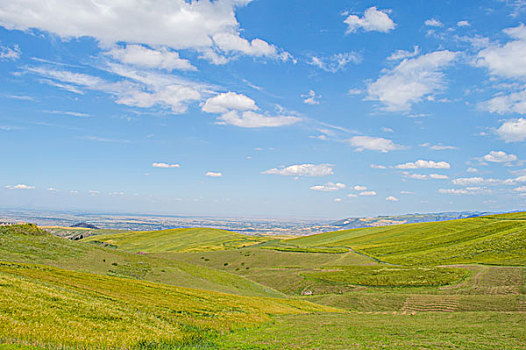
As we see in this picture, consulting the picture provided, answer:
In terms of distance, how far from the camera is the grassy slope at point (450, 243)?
106 metres

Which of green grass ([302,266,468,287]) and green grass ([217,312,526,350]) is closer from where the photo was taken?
green grass ([217,312,526,350])

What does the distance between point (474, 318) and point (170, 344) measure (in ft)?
113

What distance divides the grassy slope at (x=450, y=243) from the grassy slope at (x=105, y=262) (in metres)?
63.6

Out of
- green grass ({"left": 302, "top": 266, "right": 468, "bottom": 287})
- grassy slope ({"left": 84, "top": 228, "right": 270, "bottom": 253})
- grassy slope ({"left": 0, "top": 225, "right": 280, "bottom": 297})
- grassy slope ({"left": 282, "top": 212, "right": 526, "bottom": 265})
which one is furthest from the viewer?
grassy slope ({"left": 84, "top": 228, "right": 270, "bottom": 253})

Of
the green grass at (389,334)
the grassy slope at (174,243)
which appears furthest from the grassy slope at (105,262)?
the grassy slope at (174,243)

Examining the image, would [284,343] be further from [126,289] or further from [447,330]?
[126,289]

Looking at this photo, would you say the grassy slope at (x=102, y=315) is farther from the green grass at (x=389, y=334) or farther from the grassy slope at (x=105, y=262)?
the grassy slope at (x=105, y=262)

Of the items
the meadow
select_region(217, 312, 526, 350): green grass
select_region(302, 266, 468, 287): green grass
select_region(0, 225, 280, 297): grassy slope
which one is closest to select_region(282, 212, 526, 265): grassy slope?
the meadow

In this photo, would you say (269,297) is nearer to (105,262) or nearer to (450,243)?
(105,262)

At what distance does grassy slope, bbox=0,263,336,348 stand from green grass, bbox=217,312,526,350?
395cm

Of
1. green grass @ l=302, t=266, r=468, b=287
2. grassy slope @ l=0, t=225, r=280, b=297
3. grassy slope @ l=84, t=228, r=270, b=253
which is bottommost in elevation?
grassy slope @ l=84, t=228, r=270, b=253

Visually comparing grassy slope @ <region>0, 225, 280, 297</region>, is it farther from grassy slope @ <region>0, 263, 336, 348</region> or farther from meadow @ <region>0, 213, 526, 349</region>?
grassy slope @ <region>0, 263, 336, 348</region>

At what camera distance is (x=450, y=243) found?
12988cm

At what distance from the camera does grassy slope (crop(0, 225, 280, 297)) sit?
58625 mm
